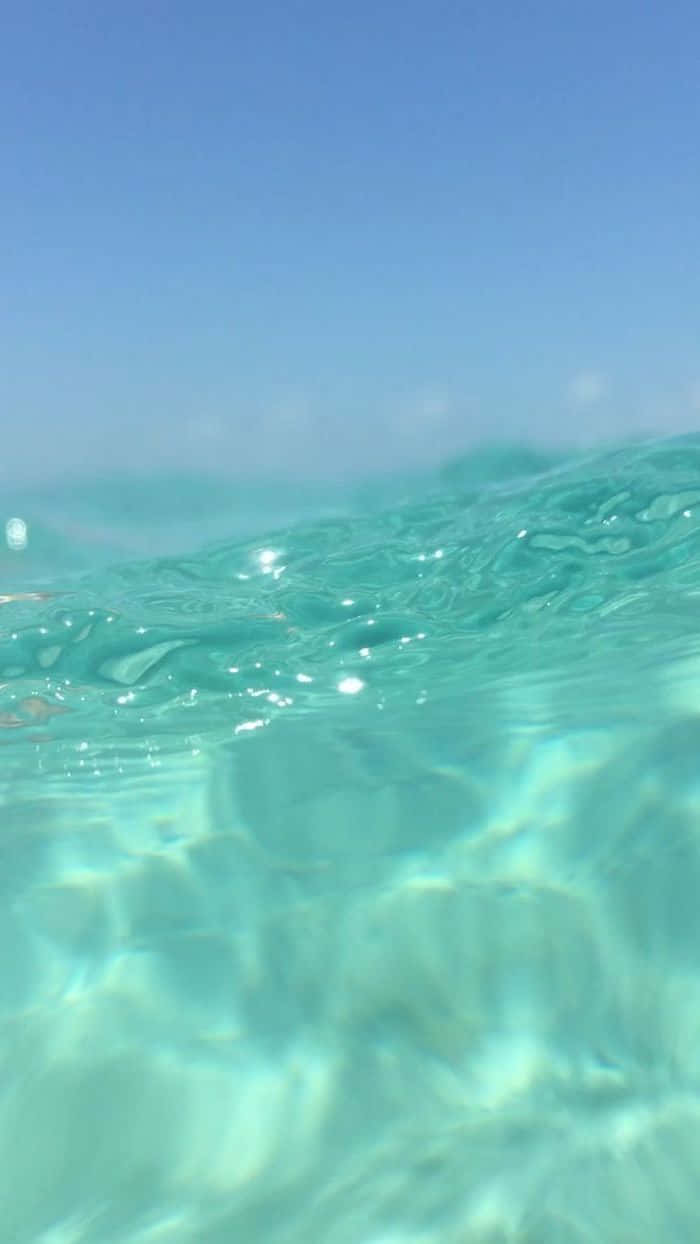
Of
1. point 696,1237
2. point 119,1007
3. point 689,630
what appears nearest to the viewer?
point 696,1237

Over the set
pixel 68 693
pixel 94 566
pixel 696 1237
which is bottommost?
pixel 696 1237

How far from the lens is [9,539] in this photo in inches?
323

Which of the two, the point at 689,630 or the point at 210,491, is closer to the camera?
the point at 689,630

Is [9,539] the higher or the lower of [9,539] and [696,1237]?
the higher

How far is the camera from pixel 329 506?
27.3ft

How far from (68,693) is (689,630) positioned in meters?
4.08

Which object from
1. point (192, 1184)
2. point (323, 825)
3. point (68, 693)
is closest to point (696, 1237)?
point (192, 1184)

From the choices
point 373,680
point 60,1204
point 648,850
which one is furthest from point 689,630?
point 60,1204

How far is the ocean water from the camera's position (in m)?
2.71

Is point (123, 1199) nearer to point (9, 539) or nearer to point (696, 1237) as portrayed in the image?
point (696, 1237)

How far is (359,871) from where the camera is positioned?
4.11m

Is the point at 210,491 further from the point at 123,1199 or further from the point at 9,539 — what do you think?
the point at 123,1199

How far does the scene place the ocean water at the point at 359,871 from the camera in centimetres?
271

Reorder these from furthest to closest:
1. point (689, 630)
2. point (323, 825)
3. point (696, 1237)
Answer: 1. point (689, 630)
2. point (323, 825)
3. point (696, 1237)
